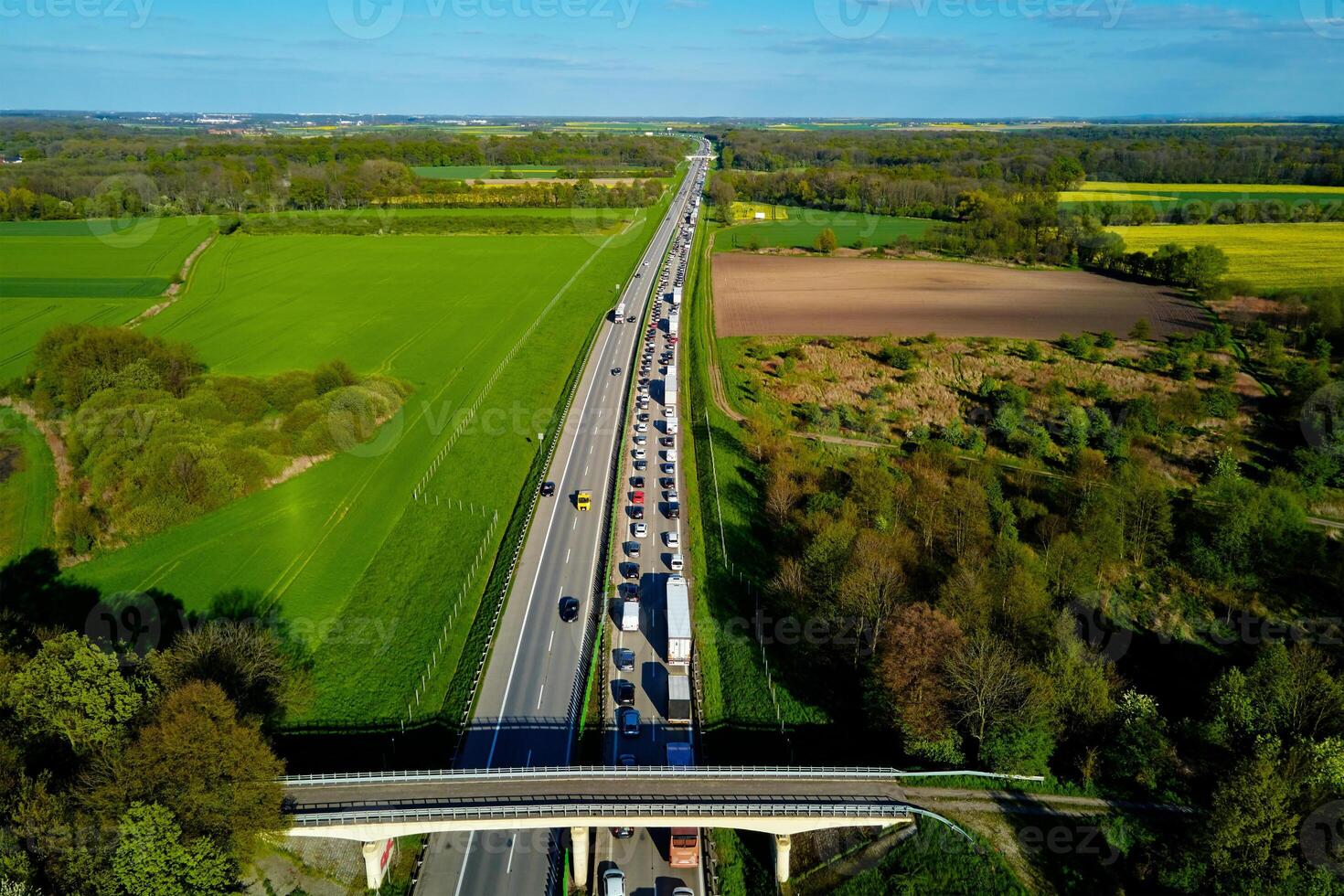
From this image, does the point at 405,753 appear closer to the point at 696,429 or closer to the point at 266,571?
the point at 266,571

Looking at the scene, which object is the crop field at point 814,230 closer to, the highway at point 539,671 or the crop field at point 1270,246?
the crop field at point 1270,246

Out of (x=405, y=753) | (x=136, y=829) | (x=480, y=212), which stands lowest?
(x=405, y=753)

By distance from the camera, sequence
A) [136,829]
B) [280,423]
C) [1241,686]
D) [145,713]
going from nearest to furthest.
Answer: [136,829]
[145,713]
[1241,686]
[280,423]

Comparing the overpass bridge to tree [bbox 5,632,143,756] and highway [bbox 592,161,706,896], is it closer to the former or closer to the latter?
highway [bbox 592,161,706,896]

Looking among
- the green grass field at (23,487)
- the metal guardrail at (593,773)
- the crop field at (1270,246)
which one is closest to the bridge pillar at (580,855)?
the metal guardrail at (593,773)

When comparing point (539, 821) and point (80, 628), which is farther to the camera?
point (80, 628)

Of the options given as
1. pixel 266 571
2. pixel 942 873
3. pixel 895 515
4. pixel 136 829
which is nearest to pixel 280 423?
pixel 266 571

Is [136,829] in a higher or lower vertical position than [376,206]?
lower
